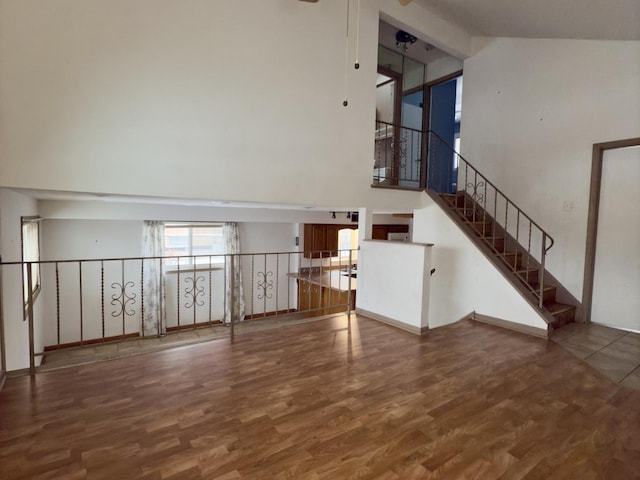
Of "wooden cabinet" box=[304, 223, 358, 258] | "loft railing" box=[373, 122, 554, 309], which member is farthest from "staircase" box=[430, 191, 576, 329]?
"wooden cabinet" box=[304, 223, 358, 258]

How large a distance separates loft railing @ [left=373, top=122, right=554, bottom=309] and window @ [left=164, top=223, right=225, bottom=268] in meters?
4.02

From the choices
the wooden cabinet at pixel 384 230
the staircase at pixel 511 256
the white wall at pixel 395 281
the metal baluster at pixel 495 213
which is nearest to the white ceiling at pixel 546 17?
the metal baluster at pixel 495 213

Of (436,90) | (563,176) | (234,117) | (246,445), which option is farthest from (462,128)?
(246,445)

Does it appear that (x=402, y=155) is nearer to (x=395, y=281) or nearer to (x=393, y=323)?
(x=395, y=281)

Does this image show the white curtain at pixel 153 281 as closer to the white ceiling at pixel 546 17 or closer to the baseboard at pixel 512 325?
the baseboard at pixel 512 325

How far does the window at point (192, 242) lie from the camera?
7.45 metres

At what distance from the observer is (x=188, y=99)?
11.2 ft

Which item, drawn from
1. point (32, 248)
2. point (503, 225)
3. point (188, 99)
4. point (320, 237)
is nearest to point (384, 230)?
point (320, 237)

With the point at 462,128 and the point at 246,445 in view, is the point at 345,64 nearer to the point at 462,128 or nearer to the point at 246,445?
the point at 462,128

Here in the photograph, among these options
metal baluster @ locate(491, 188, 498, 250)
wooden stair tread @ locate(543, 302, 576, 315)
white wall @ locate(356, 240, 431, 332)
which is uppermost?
metal baluster @ locate(491, 188, 498, 250)

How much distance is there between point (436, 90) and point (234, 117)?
→ 17.1ft

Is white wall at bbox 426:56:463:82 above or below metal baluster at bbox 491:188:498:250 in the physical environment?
above

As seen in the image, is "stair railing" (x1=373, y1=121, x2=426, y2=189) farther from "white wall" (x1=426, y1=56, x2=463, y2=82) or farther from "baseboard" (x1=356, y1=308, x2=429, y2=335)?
"baseboard" (x1=356, y1=308, x2=429, y2=335)

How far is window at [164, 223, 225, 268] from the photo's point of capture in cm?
745
